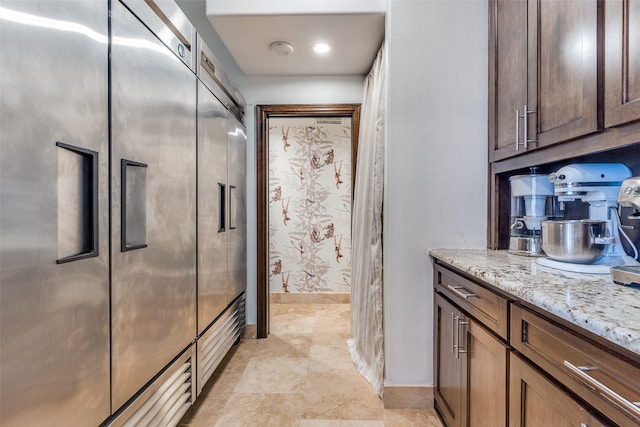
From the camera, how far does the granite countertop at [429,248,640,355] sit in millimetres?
648

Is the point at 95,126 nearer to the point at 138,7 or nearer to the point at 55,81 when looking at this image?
the point at 55,81

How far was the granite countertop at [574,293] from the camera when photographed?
0.65 m

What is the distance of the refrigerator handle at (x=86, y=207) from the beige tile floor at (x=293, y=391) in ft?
4.14

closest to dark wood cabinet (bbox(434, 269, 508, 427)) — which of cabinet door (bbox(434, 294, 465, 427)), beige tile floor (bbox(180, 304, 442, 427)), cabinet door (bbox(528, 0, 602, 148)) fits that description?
cabinet door (bbox(434, 294, 465, 427))

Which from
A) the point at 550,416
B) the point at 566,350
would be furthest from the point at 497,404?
the point at 566,350

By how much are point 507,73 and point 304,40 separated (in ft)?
4.26

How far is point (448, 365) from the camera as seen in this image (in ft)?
Answer: 5.23

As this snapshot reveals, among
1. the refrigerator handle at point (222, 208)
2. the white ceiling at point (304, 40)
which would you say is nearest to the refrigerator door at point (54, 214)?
the refrigerator handle at point (222, 208)

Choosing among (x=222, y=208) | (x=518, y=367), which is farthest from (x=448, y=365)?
(x=222, y=208)

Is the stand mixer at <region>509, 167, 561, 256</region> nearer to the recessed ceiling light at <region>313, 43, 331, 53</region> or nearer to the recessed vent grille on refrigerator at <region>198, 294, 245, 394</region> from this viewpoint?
the recessed ceiling light at <region>313, 43, 331, 53</region>

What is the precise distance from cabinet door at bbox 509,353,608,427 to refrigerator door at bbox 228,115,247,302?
1.81 m

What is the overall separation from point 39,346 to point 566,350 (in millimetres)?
1275

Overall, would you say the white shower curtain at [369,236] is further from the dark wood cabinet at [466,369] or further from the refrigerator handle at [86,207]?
the refrigerator handle at [86,207]

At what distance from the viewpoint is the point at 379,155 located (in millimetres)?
2111
